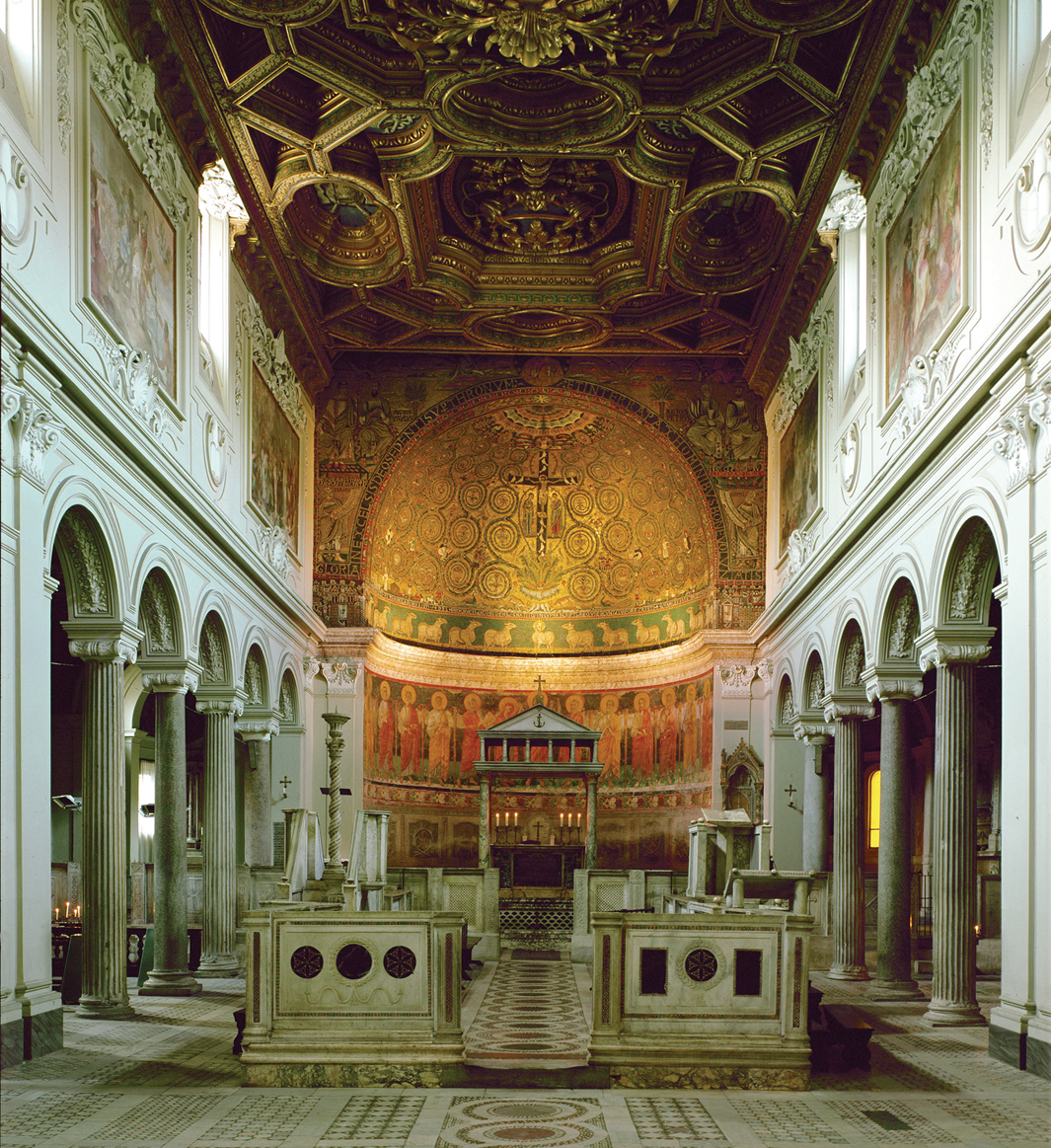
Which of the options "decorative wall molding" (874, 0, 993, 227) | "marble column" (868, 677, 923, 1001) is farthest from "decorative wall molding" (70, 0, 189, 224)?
"marble column" (868, 677, 923, 1001)

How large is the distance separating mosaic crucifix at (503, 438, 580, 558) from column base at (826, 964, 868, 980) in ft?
51.8

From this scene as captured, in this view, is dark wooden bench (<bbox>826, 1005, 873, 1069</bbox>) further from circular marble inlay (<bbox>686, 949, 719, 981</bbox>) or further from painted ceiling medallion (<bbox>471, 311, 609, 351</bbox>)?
painted ceiling medallion (<bbox>471, 311, 609, 351</bbox>)

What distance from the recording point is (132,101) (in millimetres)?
16078

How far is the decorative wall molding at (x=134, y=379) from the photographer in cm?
1479

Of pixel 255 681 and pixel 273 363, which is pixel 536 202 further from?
pixel 255 681

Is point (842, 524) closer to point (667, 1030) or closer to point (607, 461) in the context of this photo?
point (667, 1030)

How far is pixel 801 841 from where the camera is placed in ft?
87.1

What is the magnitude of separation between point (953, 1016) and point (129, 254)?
13.0m

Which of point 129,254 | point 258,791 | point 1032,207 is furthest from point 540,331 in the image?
point 1032,207

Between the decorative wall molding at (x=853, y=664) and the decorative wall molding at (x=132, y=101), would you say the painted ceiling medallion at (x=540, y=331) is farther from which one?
the decorative wall molding at (x=132, y=101)

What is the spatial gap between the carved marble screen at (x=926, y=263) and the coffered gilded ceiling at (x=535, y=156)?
1787 mm

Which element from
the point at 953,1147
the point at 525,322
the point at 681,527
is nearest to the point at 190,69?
the point at 525,322

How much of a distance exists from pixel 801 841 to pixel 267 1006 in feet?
56.7

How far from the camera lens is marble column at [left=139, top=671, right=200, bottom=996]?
17.8 metres
